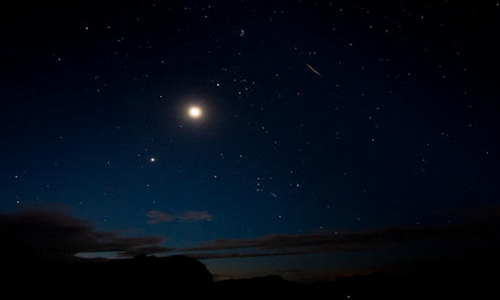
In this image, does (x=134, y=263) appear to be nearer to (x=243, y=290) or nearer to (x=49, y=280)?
(x=49, y=280)

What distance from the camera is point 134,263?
211 feet

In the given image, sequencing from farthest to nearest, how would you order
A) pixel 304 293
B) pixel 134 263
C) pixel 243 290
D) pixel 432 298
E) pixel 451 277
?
pixel 451 277, pixel 432 298, pixel 304 293, pixel 243 290, pixel 134 263

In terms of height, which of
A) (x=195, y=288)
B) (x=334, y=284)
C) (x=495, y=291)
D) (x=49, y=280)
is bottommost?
(x=495, y=291)

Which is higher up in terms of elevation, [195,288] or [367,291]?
[195,288]

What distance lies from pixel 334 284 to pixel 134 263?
10518 centimetres

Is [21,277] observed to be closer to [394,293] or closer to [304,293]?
[304,293]

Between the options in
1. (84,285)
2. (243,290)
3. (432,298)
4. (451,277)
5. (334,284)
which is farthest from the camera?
(451,277)

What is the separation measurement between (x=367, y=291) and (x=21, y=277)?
120119 millimetres

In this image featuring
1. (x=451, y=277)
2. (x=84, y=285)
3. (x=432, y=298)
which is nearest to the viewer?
(x=84, y=285)

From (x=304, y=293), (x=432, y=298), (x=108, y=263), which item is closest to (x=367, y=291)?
(x=432, y=298)

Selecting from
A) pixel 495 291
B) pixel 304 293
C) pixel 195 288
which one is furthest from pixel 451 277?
pixel 195 288

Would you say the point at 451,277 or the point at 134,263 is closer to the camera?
the point at 134,263

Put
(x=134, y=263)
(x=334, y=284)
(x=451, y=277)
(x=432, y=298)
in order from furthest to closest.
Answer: (x=451, y=277), (x=334, y=284), (x=432, y=298), (x=134, y=263)

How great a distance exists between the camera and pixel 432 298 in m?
136
